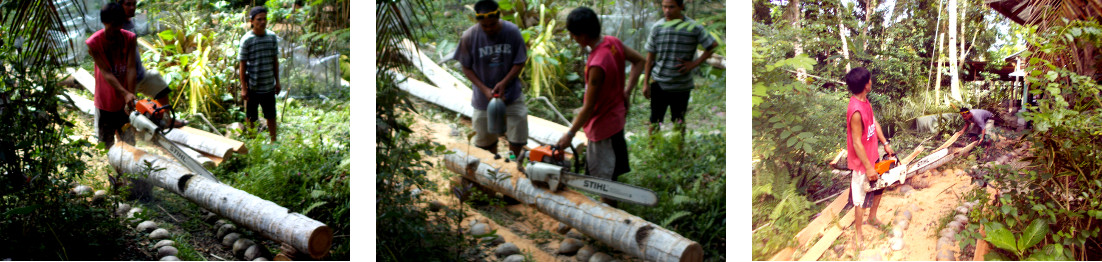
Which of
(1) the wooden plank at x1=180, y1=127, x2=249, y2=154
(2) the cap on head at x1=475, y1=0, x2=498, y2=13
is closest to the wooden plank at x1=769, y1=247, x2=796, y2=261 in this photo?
(2) the cap on head at x1=475, y1=0, x2=498, y2=13

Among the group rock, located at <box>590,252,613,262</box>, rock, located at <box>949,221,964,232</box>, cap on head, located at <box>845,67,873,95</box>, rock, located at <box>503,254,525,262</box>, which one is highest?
cap on head, located at <box>845,67,873,95</box>

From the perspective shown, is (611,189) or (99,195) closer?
(611,189)

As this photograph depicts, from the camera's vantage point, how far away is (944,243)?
3.26m

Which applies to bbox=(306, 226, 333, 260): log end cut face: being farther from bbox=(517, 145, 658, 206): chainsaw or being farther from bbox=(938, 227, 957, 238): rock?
bbox=(938, 227, 957, 238): rock

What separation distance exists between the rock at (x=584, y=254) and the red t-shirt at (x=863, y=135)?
3.79ft

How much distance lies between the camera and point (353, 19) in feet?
10.2

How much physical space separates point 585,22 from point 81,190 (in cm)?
240

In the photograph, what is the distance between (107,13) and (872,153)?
3332 mm

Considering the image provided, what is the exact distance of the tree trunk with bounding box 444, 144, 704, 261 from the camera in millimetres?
3023

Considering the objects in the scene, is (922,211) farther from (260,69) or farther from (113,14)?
(113,14)

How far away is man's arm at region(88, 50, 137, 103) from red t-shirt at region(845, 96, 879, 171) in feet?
10.3

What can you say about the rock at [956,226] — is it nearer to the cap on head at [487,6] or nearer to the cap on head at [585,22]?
the cap on head at [585,22]

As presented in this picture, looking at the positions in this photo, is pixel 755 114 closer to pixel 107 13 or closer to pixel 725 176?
pixel 725 176

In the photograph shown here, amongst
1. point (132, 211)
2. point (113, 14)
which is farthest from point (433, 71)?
point (132, 211)
